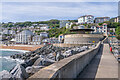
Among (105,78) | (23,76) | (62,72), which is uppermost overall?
(62,72)

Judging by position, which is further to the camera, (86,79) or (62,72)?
(86,79)

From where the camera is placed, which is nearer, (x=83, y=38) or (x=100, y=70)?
(x=100, y=70)

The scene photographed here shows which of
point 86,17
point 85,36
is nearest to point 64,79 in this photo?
point 85,36

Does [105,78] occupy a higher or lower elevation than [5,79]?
lower

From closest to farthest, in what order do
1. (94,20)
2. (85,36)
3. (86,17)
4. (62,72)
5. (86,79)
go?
(62,72) < (86,79) < (85,36) < (86,17) < (94,20)

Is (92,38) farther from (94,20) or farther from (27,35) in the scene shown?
(94,20)

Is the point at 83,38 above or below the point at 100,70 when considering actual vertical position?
above

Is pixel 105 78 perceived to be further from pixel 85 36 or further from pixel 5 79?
pixel 85 36

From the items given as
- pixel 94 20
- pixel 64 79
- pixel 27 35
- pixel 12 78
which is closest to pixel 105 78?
pixel 64 79

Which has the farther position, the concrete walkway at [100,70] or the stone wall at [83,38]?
the stone wall at [83,38]

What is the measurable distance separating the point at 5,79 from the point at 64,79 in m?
1.42

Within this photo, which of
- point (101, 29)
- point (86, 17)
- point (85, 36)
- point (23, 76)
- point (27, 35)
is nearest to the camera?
point (23, 76)

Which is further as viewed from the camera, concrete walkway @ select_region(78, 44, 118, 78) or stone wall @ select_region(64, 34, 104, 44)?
stone wall @ select_region(64, 34, 104, 44)

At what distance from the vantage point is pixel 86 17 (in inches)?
5069
